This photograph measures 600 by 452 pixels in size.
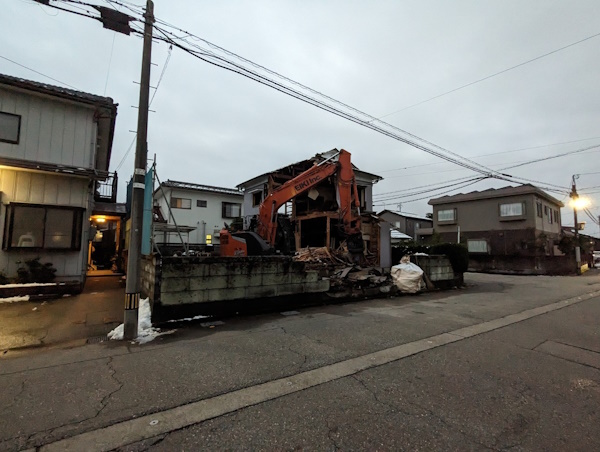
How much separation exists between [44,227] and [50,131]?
9.11 ft

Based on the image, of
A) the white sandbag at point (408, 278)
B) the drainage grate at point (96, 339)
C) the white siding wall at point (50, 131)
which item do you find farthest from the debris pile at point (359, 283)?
the white siding wall at point (50, 131)

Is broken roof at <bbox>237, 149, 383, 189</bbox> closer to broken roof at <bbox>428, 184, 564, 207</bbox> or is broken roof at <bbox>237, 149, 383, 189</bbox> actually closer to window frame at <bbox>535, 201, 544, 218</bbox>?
broken roof at <bbox>428, 184, 564, 207</bbox>

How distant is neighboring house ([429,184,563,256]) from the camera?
72.0 feet

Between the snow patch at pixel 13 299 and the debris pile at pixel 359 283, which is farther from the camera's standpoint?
the debris pile at pixel 359 283

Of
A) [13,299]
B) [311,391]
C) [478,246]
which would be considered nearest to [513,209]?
[478,246]

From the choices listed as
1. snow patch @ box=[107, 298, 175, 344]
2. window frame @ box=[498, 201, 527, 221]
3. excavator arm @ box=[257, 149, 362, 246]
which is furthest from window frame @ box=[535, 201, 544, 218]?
snow patch @ box=[107, 298, 175, 344]

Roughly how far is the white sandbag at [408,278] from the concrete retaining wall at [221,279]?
367 centimetres

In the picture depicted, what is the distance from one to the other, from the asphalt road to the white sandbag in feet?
14.1

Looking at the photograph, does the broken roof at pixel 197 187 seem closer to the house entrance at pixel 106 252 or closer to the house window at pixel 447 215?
the house entrance at pixel 106 252

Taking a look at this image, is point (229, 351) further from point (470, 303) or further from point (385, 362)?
point (470, 303)

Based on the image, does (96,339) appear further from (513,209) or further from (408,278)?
(513,209)

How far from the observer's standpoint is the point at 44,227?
26.7ft

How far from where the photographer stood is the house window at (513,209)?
73.4ft

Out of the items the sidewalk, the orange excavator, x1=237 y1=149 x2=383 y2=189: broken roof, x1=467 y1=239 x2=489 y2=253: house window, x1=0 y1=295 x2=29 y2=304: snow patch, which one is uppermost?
x1=237 y1=149 x2=383 y2=189: broken roof
